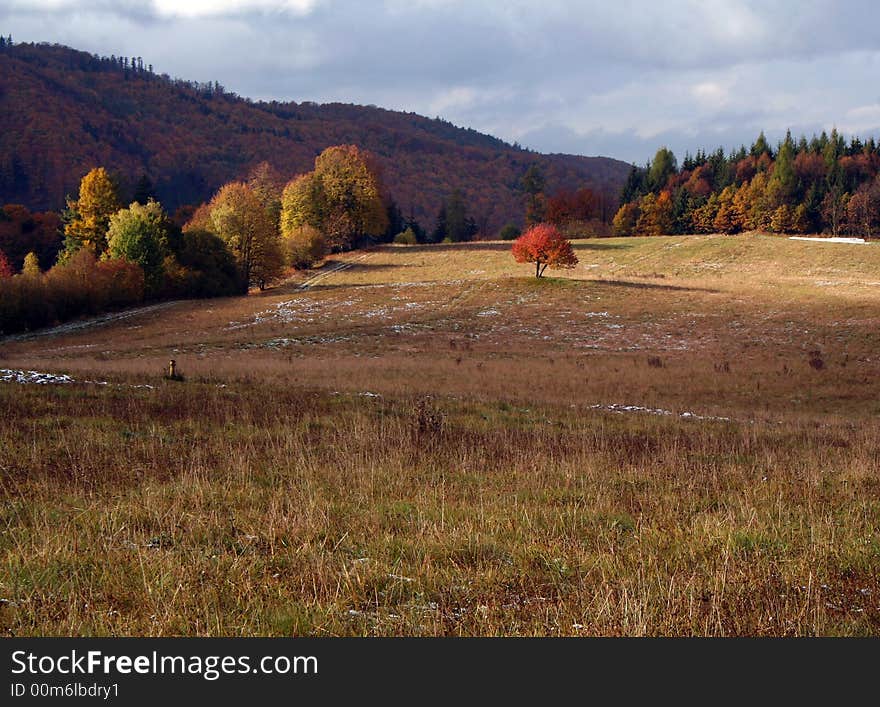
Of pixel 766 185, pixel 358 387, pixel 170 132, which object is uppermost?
pixel 170 132

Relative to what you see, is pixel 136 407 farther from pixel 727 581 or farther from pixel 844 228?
pixel 844 228

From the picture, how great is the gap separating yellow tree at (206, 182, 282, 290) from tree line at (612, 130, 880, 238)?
7817cm

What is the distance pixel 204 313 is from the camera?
62.3m

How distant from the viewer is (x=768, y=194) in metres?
128

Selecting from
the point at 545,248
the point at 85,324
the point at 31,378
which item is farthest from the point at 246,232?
the point at 31,378

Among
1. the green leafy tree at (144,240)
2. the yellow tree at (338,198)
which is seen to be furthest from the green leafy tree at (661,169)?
the green leafy tree at (144,240)

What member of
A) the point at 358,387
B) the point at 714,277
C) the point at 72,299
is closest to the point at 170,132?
the point at 72,299

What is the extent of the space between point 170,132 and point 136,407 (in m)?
209

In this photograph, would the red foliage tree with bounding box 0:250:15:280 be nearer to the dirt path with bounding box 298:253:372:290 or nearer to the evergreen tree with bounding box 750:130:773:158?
the dirt path with bounding box 298:253:372:290

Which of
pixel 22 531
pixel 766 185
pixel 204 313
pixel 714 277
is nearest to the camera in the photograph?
pixel 22 531

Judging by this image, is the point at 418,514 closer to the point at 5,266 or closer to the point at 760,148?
the point at 5,266

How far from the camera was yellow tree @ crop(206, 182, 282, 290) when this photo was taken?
261 feet

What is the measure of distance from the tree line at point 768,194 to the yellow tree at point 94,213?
9276 centimetres

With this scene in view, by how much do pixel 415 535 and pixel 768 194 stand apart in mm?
139859
